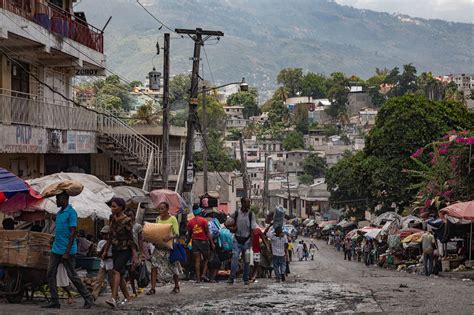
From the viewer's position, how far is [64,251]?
40.4ft

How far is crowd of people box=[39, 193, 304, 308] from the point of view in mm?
12463

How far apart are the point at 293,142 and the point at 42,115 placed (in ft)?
411

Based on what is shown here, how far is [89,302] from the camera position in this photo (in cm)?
1253

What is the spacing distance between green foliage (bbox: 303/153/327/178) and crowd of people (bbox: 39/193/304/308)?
4096 inches

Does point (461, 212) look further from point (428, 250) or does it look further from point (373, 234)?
point (373, 234)

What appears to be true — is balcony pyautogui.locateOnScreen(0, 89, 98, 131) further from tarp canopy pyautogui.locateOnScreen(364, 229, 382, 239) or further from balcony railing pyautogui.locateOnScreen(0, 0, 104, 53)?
tarp canopy pyautogui.locateOnScreen(364, 229, 382, 239)

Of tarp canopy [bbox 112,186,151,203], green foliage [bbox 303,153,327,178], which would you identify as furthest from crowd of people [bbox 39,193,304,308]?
green foliage [bbox 303,153,327,178]

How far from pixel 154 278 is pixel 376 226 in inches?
1083

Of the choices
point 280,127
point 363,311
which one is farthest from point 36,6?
point 280,127

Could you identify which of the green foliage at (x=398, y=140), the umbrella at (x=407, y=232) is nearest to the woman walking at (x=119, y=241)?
the umbrella at (x=407, y=232)

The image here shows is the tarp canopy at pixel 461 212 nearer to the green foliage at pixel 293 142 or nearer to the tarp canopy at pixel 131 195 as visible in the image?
the tarp canopy at pixel 131 195

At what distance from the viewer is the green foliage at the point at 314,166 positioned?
126 m

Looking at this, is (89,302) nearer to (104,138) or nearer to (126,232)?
(126,232)

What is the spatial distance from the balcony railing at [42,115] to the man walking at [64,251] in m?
8.34
